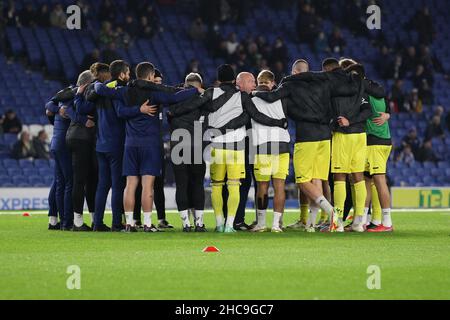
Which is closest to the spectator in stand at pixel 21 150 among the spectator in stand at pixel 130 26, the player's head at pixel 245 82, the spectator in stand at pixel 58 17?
the spectator in stand at pixel 58 17

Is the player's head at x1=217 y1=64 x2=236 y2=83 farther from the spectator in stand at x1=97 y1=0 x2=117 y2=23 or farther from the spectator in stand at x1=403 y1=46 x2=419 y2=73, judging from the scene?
the spectator in stand at x1=403 y1=46 x2=419 y2=73

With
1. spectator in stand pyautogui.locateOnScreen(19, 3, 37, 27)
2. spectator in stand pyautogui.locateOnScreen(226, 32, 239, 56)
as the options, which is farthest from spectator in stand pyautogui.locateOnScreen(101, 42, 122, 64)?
spectator in stand pyautogui.locateOnScreen(226, 32, 239, 56)

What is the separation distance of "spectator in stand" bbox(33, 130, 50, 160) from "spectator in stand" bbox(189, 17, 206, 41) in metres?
8.14

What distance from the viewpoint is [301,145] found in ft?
50.2

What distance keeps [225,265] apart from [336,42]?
23615 millimetres

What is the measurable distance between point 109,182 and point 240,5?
64.8 ft

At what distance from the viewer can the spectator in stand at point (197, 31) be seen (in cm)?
3325

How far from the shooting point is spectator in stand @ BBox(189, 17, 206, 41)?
33.2m

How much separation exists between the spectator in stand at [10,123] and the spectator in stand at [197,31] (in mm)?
7984

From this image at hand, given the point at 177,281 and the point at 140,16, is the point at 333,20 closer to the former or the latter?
the point at 140,16

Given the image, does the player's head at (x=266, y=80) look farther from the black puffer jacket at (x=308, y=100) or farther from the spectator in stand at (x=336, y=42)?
the spectator in stand at (x=336, y=42)

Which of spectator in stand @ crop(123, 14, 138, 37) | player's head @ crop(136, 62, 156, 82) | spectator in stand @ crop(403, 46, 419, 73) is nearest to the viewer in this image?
player's head @ crop(136, 62, 156, 82)

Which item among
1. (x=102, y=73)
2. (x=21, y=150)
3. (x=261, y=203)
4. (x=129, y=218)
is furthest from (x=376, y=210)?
(x=21, y=150)

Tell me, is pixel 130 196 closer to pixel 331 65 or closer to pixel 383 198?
pixel 331 65
